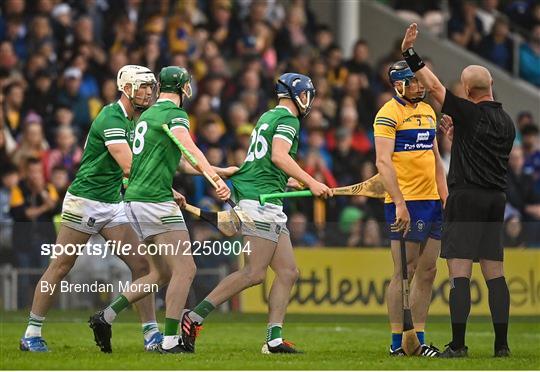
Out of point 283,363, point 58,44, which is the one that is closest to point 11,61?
point 58,44

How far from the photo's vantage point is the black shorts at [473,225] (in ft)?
43.7

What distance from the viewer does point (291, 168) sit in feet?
44.0

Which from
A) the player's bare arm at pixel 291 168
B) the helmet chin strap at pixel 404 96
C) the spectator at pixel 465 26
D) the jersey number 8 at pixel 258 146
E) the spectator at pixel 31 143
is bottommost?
the player's bare arm at pixel 291 168

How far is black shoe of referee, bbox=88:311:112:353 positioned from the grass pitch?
0.09m

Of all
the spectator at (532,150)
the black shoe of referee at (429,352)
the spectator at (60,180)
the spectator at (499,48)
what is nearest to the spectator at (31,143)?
the spectator at (60,180)

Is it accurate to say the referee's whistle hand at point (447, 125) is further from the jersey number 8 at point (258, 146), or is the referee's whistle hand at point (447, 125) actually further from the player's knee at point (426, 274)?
the jersey number 8 at point (258, 146)

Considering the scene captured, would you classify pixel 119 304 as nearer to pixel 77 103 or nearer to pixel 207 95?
pixel 77 103

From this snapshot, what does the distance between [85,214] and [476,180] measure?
355cm

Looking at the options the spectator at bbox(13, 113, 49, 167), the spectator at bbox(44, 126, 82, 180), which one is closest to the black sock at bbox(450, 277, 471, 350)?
the spectator at bbox(44, 126, 82, 180)

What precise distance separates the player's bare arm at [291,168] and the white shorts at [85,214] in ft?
5.22

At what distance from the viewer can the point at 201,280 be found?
18.4m

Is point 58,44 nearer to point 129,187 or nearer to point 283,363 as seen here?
point 129,187

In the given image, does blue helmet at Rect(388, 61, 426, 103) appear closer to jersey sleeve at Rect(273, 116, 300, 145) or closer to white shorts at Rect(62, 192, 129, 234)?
jersey sleeve at Rect(273, 116, 300, 145)

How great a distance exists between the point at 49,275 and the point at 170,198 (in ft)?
4.60
